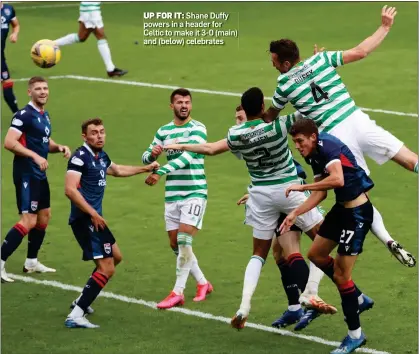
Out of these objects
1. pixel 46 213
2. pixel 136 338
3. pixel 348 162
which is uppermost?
pixel 348 162

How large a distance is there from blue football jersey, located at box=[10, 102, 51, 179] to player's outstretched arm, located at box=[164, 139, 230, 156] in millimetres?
2381

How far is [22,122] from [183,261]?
272 centimetres

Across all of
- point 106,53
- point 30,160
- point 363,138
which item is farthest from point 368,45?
point 106,53

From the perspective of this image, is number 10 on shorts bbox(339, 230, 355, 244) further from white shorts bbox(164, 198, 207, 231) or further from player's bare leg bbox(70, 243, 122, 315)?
player's bare leg bbox(70, 243, 122, 315)

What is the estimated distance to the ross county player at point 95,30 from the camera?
1017 inches

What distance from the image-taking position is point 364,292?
1374 centimetres

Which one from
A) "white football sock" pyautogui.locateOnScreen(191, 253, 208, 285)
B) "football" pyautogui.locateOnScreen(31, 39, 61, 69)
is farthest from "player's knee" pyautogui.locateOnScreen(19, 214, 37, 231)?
"football" pyautogui.locateOnScreen(31, 39, 61, 69)

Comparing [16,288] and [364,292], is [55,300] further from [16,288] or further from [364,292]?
[364,292]

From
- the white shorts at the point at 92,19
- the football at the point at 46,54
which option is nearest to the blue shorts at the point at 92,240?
the football at the point at 46,54

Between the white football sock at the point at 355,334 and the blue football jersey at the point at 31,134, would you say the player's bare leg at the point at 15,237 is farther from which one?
the white football sock at the point at 355,334

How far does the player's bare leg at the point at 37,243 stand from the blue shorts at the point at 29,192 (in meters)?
0.19

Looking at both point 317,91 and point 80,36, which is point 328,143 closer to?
point 317,91

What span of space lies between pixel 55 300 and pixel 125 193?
16.5 ft

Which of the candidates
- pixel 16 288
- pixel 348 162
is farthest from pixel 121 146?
pixel 348 162
